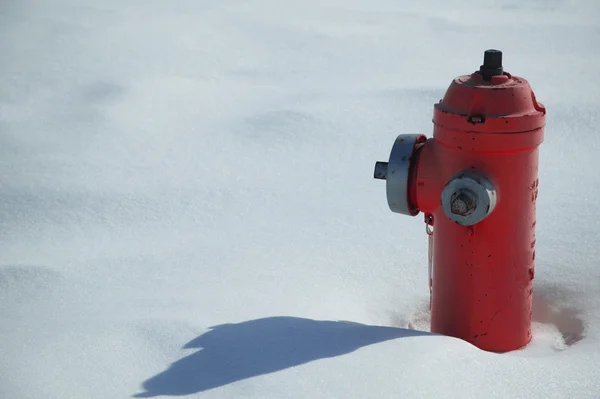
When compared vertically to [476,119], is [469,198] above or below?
below

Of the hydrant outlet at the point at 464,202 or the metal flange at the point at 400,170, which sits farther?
the metal flange at the point at 400,170

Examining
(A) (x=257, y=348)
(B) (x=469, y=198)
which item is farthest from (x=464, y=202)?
(A) (x=257, y=348)

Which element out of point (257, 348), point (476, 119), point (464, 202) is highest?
point (476, 119)

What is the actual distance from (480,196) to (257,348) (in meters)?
0.55

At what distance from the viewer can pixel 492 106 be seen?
1.59 meters

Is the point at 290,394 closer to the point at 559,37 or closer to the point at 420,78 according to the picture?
the point at 420,78

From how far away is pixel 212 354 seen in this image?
157 centimetres

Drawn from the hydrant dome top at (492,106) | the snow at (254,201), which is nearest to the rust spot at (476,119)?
the hydrant dome top at (492,106)

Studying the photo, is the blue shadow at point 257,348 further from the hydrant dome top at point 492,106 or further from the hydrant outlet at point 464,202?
the hydrant dome top at point 492,106

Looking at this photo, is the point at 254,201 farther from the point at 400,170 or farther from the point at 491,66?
the point at 491,66

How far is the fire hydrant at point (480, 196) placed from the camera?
62.7 inches

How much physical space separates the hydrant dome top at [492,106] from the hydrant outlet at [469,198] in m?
0.10

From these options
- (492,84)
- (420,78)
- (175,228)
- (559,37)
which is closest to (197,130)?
(175,228)

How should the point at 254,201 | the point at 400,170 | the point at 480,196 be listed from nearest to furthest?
the point at 480,196, the point at 400,170, the point at 254,201
